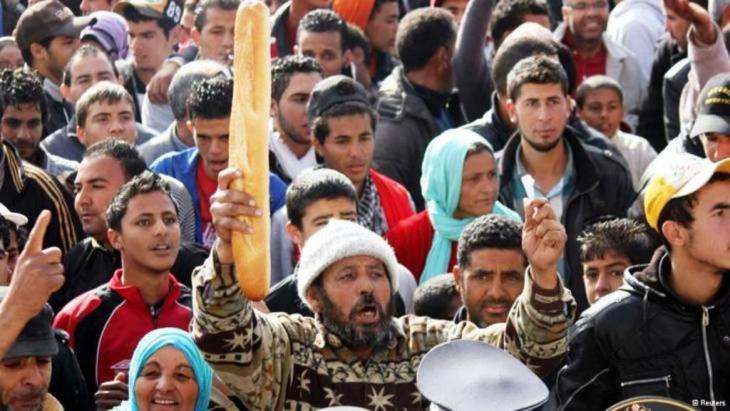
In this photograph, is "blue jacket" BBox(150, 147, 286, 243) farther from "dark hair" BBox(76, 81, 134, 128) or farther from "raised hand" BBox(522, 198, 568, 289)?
"raised hand" BBox(522, 198, 568, 289)

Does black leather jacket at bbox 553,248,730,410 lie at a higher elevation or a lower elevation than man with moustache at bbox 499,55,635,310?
lower

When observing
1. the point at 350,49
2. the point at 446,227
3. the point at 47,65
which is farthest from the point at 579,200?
the point at 47,65

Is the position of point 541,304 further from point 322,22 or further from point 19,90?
point 322,22

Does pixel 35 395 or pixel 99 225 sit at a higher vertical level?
pixel 99 225

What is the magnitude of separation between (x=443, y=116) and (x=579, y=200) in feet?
5.99

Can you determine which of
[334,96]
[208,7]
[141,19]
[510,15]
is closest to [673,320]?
[334,96]

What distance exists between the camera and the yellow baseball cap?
748 cm

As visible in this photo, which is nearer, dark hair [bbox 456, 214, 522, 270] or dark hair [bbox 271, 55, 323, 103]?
dark hair [bbox 456, 214, 522, 270]

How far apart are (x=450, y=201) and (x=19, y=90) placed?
2.45 metres

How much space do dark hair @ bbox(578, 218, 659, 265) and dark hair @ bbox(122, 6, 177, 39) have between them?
4.99 metres

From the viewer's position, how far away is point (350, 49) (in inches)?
493

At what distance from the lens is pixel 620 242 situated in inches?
370

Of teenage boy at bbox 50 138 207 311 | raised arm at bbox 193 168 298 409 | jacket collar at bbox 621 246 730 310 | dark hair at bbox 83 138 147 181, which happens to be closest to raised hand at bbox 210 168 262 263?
raised arm at bbox 193 168 298 409

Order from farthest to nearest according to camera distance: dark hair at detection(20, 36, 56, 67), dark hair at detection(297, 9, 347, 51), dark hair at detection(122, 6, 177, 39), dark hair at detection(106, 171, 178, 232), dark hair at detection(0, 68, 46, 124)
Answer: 1. dark hair at detection(122, 6, 177, 39)
2. dark hair at detection(20, 36, 56, 67)
3. dark hair at detection(297, 9, 347, 51)
4. dark hair at detection(0, 68, 46, 124)
5. dark hair at detection(106, 171, 178, 232)
